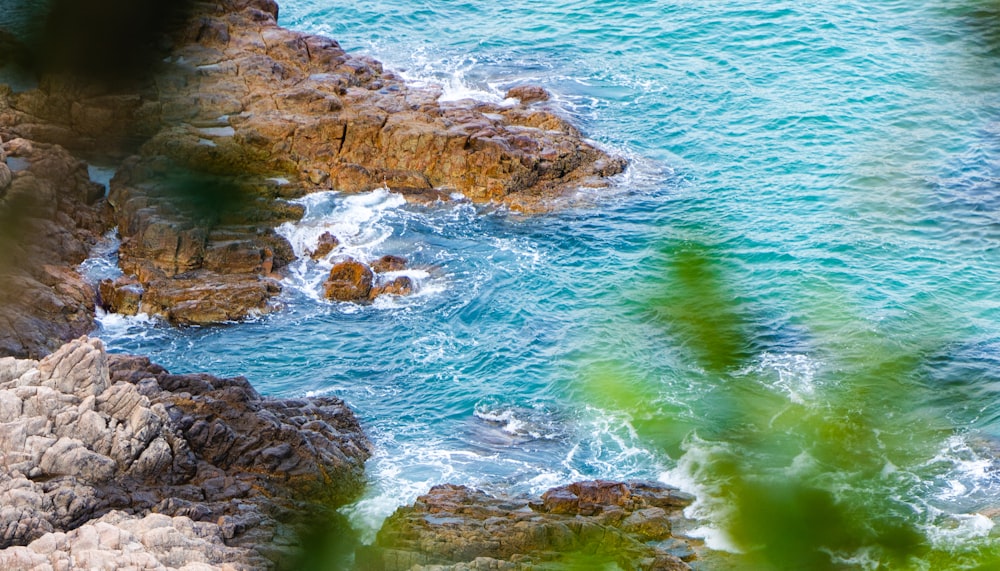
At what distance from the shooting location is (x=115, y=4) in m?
3.61

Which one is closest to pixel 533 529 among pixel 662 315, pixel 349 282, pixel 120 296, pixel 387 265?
pixel 662 315

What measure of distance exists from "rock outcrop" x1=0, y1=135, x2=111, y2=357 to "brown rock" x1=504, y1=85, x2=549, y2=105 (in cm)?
1868

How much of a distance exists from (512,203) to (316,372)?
42.0 ft

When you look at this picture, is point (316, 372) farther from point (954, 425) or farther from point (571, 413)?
point (954, 425)

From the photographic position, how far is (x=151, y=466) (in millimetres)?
28453

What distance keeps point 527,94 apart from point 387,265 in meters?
13.5

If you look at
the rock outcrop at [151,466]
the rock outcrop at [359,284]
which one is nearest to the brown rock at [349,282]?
the rock outcrop at [359,284]

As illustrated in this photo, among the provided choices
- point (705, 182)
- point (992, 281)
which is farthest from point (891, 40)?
point (992, 281)

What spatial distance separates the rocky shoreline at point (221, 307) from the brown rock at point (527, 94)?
0.34 feet

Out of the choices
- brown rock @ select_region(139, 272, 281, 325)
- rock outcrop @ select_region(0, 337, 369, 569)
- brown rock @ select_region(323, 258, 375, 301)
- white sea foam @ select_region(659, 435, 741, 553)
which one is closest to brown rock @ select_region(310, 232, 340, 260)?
brown rock @ select_region(323, 258, 375, 301)

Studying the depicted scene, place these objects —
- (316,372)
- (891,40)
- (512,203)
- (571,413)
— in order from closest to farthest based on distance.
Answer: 1. (571,413)
2. (316,372)
3. (512,203)
4. (891,40)

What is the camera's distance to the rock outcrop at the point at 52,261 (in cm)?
3466

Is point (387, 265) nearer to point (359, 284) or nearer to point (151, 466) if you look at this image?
point (359, 284)

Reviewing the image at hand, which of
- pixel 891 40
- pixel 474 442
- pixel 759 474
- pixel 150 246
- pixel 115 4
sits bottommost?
pixel 474 442
